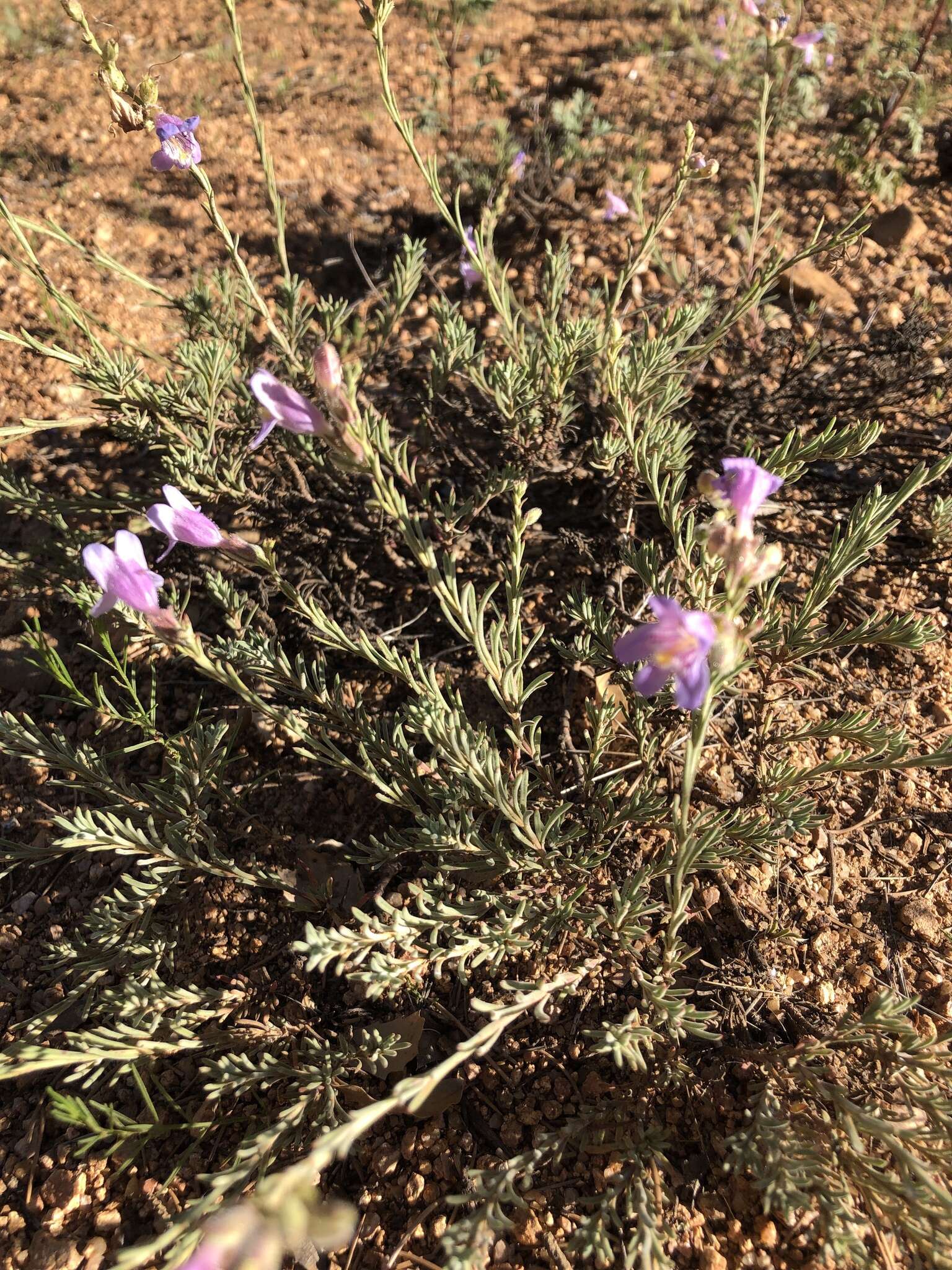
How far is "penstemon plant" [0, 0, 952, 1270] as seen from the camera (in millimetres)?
1746

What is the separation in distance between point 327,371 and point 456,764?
1002mm

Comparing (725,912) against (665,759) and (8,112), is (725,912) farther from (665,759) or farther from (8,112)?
(8,112)

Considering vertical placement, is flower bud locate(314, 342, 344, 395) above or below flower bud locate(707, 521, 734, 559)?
above

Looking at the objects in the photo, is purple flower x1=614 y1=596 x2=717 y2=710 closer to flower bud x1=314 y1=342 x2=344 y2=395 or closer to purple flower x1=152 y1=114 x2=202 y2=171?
flower bud x1=314 y1=342 x2=344 y2=395

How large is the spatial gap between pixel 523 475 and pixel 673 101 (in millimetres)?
3474

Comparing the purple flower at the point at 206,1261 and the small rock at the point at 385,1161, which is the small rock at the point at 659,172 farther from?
the purple flower at the point at 206,1261

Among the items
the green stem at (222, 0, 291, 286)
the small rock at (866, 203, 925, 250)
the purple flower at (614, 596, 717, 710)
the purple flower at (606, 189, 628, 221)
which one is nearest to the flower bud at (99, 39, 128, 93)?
the green stem at (222, 0, 291, 286)

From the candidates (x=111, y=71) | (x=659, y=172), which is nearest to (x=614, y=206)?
(x=659, y=172)

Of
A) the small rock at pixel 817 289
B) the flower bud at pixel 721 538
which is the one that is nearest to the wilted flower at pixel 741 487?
the flower bud at pixel 721 538

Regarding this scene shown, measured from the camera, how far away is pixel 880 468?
3.17m

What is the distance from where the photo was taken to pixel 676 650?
144 cm

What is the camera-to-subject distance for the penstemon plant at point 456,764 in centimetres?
175

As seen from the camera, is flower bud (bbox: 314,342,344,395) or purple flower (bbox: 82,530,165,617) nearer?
flower bud (bbox: 314,342,344,395)

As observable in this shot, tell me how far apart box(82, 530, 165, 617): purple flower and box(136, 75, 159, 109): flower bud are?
1.17 meters
